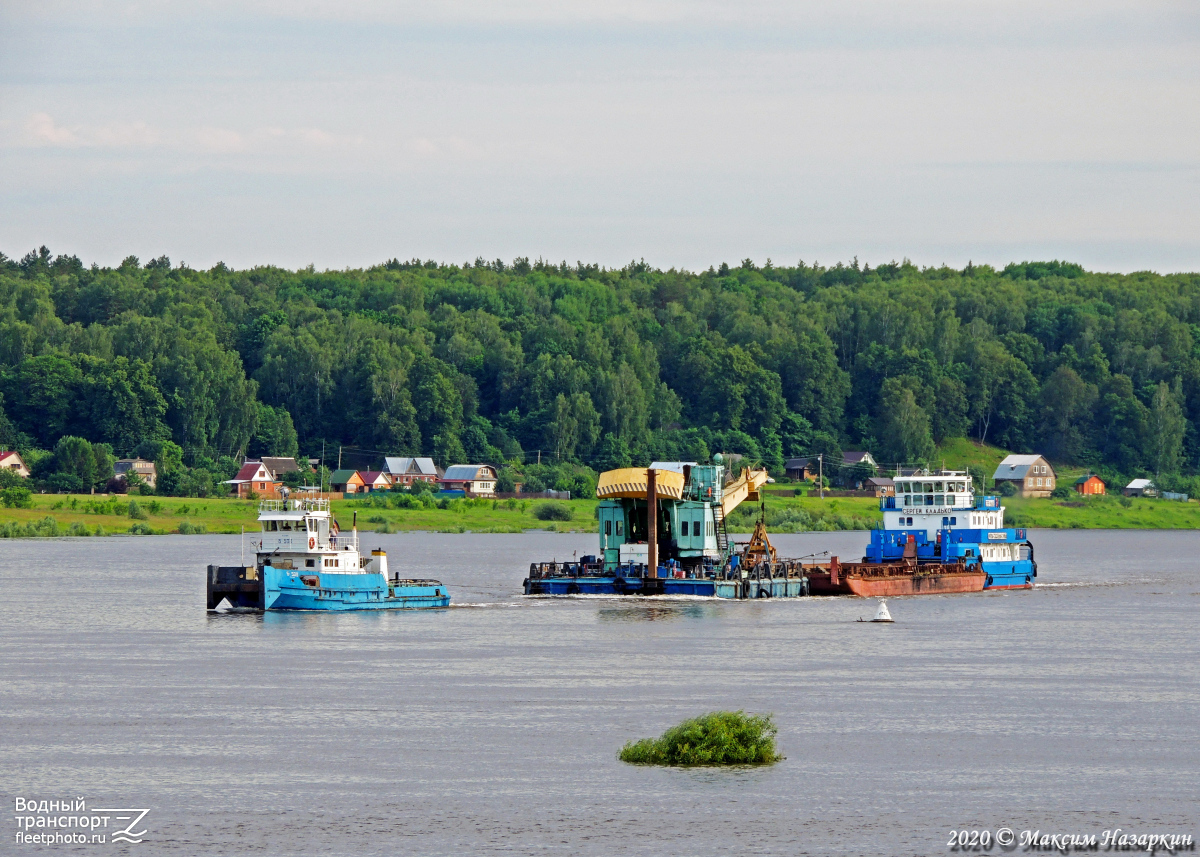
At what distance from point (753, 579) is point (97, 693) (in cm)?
4107

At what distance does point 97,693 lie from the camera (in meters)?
52.1

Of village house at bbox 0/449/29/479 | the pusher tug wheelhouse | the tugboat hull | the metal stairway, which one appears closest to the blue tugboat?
the metal stairway

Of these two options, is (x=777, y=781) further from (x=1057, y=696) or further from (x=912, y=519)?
(x=912, y=519)

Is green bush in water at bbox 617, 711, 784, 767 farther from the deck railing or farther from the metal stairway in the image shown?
the metal stairway

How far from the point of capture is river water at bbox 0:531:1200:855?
35312mm

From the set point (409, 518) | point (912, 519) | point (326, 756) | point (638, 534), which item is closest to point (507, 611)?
point (638, 534)

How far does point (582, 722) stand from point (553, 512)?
132 meters

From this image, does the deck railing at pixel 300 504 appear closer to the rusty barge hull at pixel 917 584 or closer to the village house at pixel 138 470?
the rusty barge hull at pixel 917 584

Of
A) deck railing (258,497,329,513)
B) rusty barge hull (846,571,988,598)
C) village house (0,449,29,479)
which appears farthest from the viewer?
village house (0,449,29,479)

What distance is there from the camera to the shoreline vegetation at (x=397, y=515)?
157375mm

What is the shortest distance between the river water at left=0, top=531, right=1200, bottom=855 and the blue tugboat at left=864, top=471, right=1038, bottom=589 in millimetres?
13118

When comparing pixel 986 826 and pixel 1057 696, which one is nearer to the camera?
pixel 986 826

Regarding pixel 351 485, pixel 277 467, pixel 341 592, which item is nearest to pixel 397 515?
pixel 351 485

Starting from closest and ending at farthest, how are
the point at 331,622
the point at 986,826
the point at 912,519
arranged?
the point at 986,826
the point at 331,622
the point at 912,519
